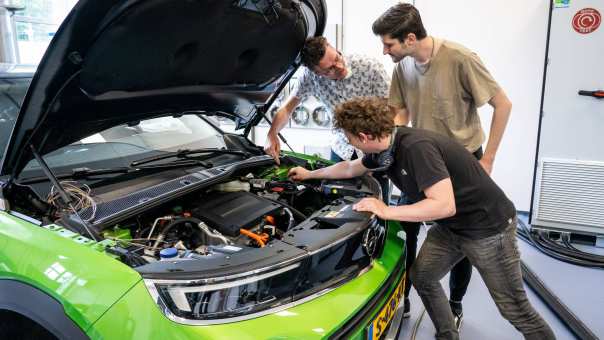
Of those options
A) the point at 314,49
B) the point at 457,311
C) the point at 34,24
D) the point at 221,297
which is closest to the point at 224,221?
the point at 221,297

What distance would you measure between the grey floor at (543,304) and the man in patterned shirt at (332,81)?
1.08 m

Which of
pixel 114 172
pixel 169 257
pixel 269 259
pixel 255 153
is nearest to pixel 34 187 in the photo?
pixel 114 172

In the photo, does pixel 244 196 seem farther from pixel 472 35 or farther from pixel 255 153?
pixel 472 35

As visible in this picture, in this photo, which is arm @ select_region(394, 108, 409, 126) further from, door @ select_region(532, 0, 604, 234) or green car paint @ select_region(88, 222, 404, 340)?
door @ select_region(532, 0, 604, 234)

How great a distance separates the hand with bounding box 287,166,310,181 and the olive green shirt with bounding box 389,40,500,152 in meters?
0.65

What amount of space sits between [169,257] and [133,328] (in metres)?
0.25

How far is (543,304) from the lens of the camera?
8.70 feet

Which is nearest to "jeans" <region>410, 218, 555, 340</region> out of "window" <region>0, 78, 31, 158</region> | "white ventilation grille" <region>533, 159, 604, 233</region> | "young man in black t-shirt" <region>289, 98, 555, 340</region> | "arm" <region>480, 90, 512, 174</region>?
"young man in black t-shirt" <region>289, 98, 555, 340</region>

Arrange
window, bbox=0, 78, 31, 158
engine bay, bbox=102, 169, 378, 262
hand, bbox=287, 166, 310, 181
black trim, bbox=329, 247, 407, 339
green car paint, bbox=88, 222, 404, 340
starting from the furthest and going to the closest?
hand, bbox=287, 166, 310, 181 → window, bbox=0, 78, 31, 158 → engine bay, bbox=102, 169, 378, 262 → black trim, bbox=329, 247, 407, 339 → green car paint, bbox=88, 222, 404, 340

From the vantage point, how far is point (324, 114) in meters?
4.91

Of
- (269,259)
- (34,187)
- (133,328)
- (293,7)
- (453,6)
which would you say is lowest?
(133,328)

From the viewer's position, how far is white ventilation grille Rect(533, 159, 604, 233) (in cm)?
343

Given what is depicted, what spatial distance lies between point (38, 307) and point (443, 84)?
1.88 m

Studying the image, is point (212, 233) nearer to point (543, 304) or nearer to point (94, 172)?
point (94, 172)
